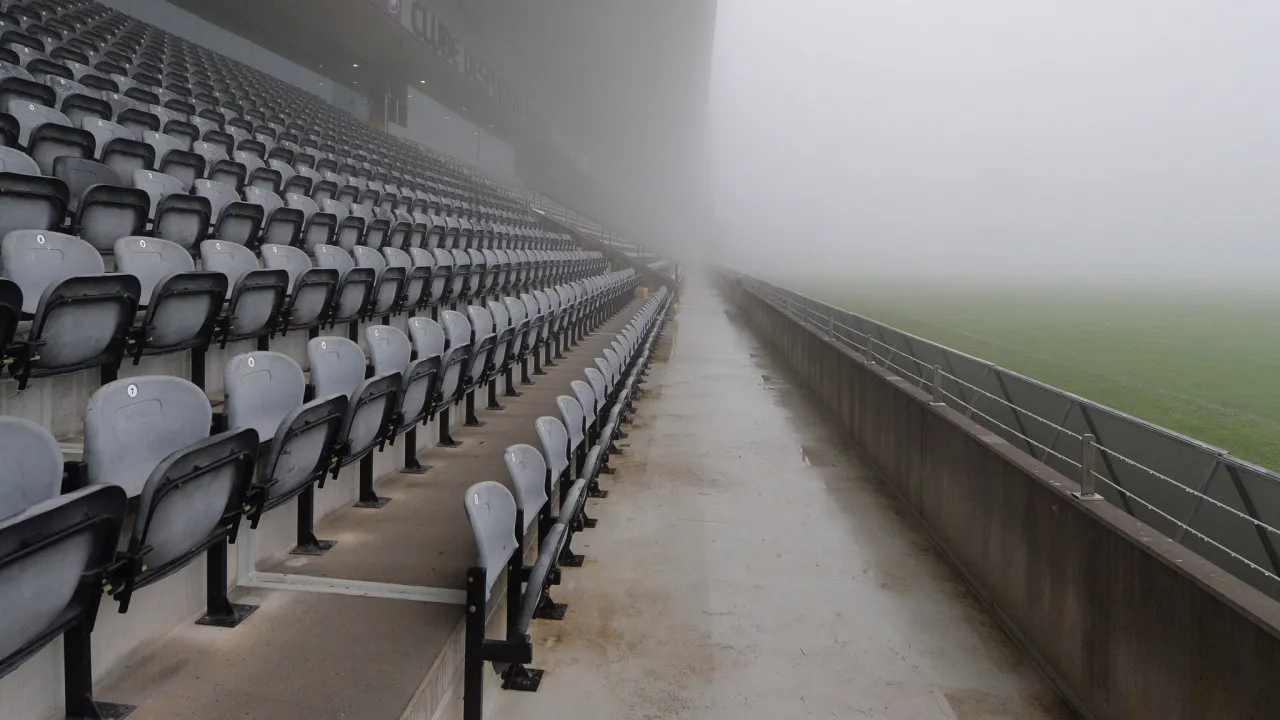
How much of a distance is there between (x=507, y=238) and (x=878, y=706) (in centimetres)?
1207

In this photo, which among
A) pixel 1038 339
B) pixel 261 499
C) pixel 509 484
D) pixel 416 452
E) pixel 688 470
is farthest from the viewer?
pixel 1038 339

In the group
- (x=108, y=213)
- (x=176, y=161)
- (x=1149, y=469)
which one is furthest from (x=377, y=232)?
(x=1149, y=469)

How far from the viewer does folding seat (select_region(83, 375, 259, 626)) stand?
205 centimetres

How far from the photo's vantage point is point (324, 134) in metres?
15.0

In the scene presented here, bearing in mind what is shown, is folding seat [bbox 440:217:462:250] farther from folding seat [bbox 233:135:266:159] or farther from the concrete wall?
the concrete wall

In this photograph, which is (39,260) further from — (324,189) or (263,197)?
(324,189)

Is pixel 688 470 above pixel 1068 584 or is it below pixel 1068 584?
below

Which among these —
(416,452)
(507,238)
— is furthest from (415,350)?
(507,238)

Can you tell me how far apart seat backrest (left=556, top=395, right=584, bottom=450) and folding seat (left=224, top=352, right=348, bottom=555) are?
1.22 metres

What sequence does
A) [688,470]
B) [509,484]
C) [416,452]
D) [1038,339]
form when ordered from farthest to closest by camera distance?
[1038,339]
[688,470]
[416,452]
[509,484]

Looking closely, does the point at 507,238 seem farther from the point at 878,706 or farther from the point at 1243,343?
the point at 1243,343

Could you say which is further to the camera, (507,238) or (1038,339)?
(1038,339)

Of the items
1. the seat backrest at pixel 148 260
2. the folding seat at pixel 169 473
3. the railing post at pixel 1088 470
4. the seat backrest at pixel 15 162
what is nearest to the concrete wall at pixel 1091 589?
the railing post at pixel 1088 470

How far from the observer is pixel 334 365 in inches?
146
